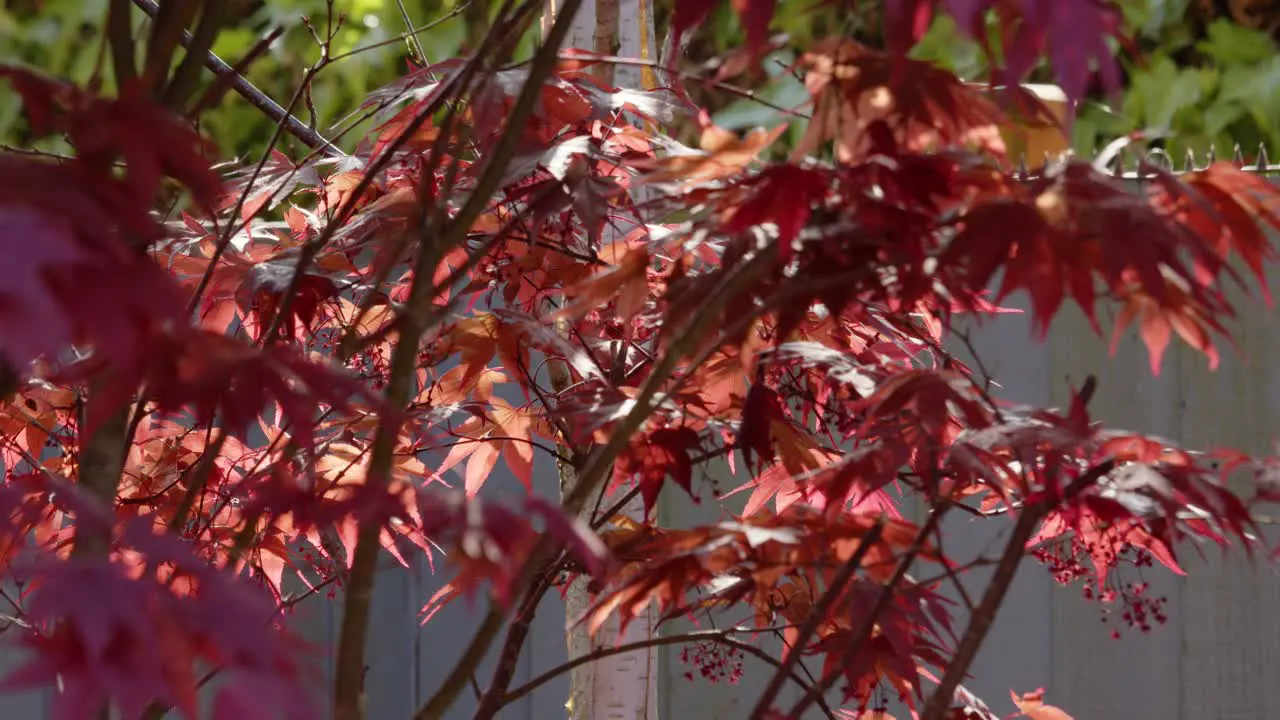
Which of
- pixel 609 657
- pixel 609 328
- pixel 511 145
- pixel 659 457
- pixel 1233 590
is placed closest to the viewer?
pixel 511 145

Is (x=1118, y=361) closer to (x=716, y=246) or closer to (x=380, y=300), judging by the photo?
(x=716, y=246)

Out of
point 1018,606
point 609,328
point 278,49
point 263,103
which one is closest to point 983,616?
point 609,328

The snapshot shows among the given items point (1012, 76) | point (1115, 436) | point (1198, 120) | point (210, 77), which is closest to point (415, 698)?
point (1115, 436)

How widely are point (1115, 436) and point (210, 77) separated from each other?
168 inches

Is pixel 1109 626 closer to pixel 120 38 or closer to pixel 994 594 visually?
pixel 994 594

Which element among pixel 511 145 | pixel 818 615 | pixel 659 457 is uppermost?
pixel 511 145

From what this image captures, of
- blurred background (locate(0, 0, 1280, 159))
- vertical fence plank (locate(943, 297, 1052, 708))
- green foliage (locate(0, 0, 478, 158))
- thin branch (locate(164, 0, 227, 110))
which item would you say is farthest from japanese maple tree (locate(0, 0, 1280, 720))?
green foliage (locate(0, 0, 478, 158))

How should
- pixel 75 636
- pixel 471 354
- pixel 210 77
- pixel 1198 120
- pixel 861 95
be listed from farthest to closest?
pixel 210 77
pixel 1198 120
pixel 471 354
pixel 861 95
pixel 75 636

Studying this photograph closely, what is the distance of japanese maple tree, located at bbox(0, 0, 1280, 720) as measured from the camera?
686 mm

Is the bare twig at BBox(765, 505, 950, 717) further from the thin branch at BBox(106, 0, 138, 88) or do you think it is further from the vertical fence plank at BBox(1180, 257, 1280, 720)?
the vertical fence plank at BBox(1180, 257, 1280, 720)

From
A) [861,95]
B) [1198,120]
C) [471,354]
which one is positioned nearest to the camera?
[861,95]

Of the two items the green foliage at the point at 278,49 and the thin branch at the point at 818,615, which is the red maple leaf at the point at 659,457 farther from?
the green foliage at the point at 278,49

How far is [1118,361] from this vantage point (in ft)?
9.49

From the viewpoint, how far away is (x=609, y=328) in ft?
5.42
